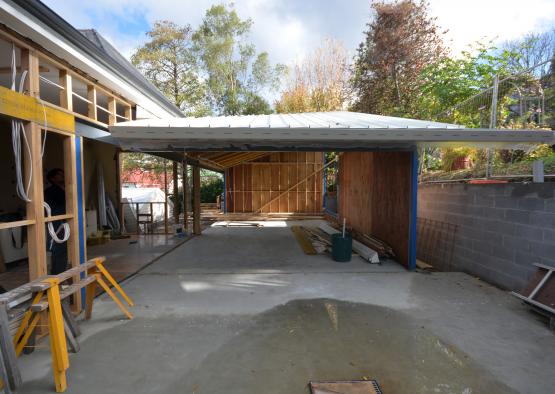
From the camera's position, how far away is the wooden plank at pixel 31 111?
2498 millimetres

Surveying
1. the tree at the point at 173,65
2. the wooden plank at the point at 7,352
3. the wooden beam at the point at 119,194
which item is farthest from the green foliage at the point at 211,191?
the wooden plank at the point at 7,352

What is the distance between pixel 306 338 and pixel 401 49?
1219cm

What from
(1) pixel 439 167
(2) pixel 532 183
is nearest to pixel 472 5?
(1) pixel 439 167

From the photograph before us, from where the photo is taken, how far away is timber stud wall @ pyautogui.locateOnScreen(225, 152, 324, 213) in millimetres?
14312

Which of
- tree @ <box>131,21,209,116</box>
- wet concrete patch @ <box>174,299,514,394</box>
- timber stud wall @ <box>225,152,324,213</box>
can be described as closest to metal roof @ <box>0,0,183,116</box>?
wet concrete patch @ <box>174,299,514,394</box>

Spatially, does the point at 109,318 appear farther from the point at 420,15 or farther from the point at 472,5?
the point at 420,15

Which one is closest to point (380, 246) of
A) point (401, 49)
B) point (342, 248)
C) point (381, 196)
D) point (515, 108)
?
point (342, 248)

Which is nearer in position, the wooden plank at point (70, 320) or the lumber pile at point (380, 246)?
the wooden plank at point (70, 320)

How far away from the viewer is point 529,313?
3.54m

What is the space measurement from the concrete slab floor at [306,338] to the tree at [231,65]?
16.7 meters

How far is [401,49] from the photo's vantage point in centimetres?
1162

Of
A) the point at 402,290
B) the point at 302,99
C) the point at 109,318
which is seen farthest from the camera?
the point at 302,99

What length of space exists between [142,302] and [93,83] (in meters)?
2.98

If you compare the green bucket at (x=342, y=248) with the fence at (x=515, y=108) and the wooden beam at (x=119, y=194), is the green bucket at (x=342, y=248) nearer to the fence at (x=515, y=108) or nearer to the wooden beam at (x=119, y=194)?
the fence at (x=515, y=108)
